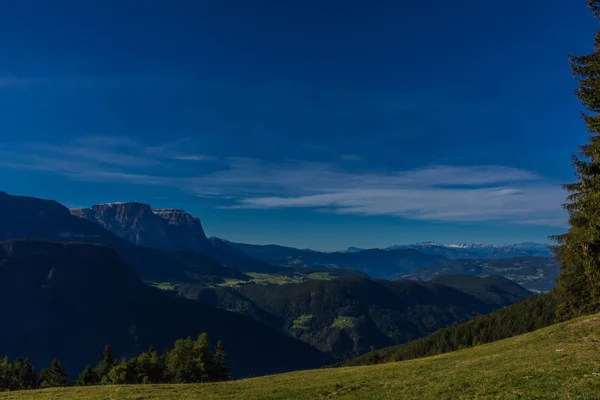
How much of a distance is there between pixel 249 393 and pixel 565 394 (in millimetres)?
25770

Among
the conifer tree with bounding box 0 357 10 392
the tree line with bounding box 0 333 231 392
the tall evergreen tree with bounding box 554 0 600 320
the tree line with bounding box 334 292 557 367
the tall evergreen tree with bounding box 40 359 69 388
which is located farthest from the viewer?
the tree line with bounding box 334 292 557 367

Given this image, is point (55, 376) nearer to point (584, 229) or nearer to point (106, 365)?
point (106, 365)

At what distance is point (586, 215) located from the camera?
30.1 metres

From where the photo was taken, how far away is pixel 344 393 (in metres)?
28.6

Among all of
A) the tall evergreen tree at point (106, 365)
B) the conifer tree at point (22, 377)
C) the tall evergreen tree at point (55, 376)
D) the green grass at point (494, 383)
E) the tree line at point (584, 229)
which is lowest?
the conifer tree at point (22, 377)

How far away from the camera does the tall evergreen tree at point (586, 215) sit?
1126 inches

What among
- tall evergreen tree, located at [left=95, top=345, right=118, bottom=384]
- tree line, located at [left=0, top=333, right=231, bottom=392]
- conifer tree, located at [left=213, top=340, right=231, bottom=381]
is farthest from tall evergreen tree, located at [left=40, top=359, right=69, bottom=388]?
conifer tree, located at [left=213, top=340, right=231, bottom=381]

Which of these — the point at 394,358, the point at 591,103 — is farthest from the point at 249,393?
the point at 394,358

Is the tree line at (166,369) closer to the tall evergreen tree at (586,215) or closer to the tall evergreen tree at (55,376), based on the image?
the tall evergreen tree at (55,376)

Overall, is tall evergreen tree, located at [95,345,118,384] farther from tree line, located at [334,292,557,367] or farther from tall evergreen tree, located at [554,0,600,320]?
tall evergreen tree, located at [554,0,600,320]

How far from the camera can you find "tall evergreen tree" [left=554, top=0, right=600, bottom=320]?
28.6 meters

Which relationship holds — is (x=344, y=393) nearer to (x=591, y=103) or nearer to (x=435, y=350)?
(x=591, y=103)

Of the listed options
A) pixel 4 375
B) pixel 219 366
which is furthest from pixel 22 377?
pixel 219 366

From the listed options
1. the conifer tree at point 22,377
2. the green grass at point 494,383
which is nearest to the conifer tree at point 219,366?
the green grass at point 494,383
